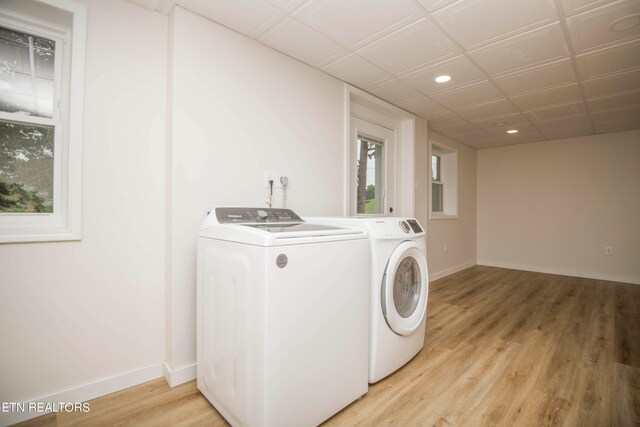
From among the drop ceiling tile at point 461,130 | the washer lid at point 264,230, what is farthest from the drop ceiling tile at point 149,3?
the drop ceiling tile at point 461,130

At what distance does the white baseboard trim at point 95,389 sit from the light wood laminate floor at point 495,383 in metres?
0.04

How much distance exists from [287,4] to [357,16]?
427 mm

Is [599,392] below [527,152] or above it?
below

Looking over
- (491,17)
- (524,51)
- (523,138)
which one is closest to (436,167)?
(523,138)

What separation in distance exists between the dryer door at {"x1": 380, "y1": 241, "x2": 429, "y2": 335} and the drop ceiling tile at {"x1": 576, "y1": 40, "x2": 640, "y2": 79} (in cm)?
197

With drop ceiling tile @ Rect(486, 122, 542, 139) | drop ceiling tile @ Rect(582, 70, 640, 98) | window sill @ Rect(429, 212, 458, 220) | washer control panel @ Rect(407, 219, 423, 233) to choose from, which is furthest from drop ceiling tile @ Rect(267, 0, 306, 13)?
drop ceiling tile @ Rect(486, 122, 542, 139)

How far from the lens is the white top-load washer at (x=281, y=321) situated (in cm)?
115

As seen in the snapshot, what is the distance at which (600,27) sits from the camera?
182 centimetres

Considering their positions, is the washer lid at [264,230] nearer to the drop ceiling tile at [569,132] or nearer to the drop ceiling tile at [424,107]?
the drop ceiling tile at [424,107]

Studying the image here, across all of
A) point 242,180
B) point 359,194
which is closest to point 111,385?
point 242,180

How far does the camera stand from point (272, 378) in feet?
3.77

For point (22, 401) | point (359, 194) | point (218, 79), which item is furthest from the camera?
point (359, 194)

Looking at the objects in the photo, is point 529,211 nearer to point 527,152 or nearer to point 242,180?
point 527,152

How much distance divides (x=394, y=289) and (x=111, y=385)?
1648mm
